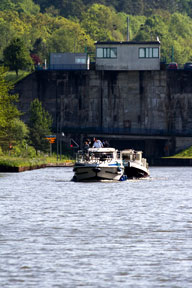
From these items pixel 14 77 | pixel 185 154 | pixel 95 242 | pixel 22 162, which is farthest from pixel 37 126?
pixel 95 242

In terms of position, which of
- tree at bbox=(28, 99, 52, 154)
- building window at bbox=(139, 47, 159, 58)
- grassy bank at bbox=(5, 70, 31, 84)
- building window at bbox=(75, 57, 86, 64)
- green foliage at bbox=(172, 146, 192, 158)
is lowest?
green foliage at bbox=(172, 146, 192, 158)

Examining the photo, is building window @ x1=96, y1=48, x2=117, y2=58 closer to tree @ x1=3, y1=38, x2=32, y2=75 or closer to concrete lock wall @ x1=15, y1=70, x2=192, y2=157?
concrete lock wall @ x1=15, y1=70, x2=192, y2=157

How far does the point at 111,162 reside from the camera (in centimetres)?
7812

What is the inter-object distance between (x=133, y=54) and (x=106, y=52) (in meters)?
5.69

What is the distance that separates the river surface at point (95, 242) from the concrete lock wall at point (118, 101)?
11210cm

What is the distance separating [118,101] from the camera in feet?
569

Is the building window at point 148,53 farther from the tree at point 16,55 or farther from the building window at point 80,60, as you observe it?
the tree at point 16,55

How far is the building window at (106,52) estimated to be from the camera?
170m

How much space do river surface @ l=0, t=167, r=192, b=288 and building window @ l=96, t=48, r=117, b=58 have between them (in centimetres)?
11163

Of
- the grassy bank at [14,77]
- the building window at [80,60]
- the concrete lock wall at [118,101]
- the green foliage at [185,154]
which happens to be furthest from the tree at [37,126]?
the green foliage at [185,154]

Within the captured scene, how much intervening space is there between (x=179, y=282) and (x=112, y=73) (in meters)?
147

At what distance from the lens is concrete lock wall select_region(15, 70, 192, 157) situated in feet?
563

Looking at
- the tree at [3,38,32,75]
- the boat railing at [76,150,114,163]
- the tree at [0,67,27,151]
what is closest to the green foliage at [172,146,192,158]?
the tree at [0,67,27,151]

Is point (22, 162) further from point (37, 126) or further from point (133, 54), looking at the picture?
point (133, 54)
